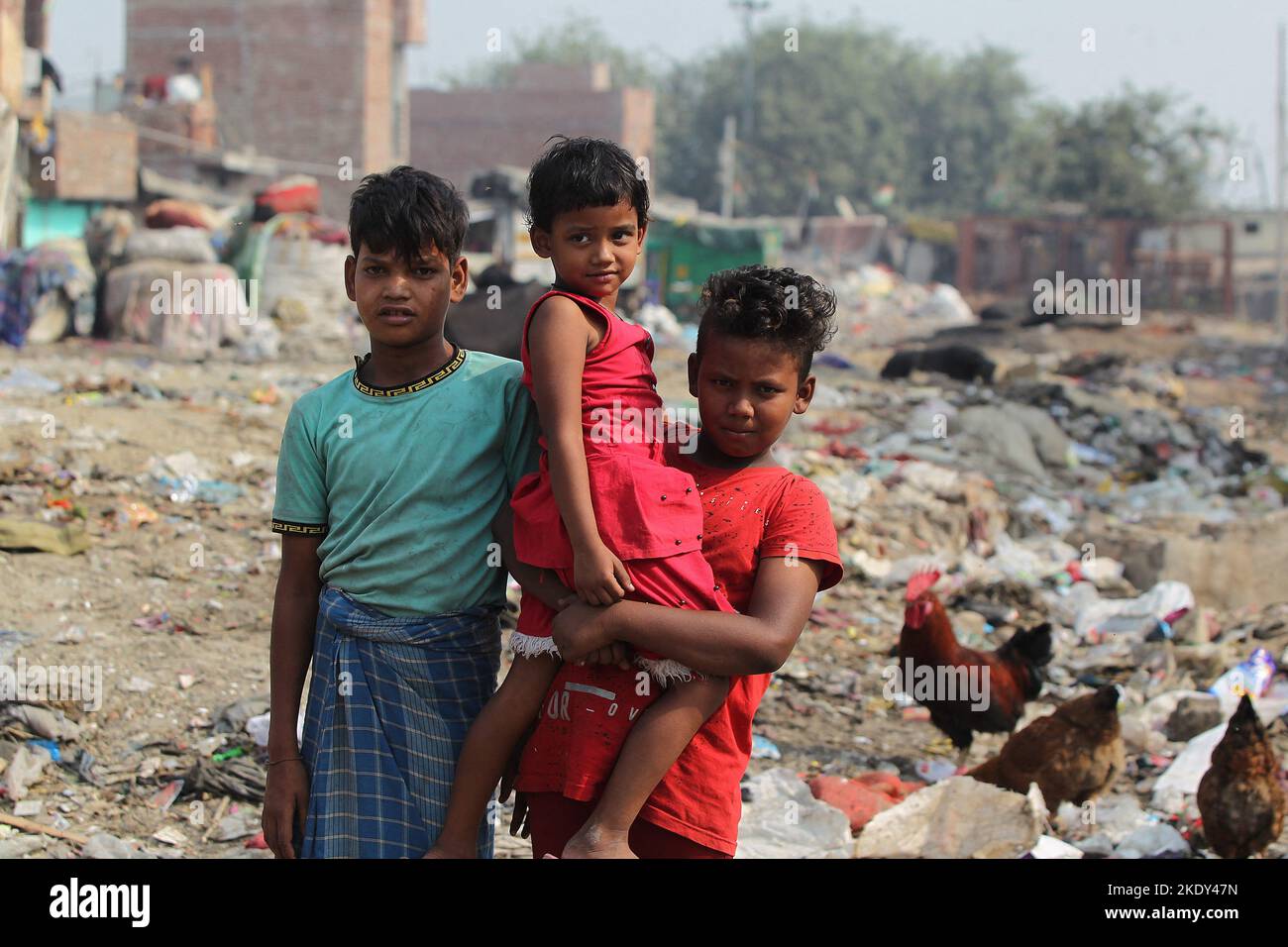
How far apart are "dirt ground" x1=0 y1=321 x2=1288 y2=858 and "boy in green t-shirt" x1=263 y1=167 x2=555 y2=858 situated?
6.01 ft

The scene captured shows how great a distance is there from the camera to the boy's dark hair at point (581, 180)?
1969 mm

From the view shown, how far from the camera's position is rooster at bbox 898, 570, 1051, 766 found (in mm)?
4777

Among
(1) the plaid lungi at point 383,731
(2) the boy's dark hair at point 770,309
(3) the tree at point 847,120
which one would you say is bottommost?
(1) the plaid lungi at point 383,731

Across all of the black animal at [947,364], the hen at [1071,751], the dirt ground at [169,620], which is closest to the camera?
the dirt ground at [169,620]

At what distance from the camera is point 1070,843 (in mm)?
4172

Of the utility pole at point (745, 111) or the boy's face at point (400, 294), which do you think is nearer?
the boy's face at point (400, 294)

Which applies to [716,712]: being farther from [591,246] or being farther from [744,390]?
[591,246]

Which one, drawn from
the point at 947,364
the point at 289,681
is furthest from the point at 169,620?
the point at 947,364

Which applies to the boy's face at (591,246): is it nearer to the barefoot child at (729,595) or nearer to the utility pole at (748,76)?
the barefoot child at (729,595)

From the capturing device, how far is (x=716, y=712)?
2.00 m

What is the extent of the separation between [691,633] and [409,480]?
0.51 m

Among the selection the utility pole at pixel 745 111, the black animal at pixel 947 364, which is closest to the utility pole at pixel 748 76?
the utility pole at pixel 745 111

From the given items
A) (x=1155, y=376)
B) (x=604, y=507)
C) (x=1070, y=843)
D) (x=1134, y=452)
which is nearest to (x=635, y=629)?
(x=604, y=507)

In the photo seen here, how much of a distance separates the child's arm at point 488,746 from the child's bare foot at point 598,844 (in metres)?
0.16
